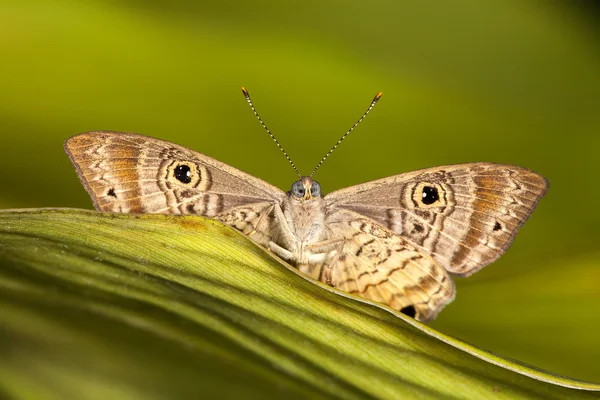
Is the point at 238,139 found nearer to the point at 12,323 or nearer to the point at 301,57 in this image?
the point at 301,57

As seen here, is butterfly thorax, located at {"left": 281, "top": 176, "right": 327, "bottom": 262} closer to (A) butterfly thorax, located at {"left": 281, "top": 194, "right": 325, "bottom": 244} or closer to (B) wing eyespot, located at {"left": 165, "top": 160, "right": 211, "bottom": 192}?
(A) butterfly thorax, located at {"left": 281, "top": 194, "right": 325, "bottom": 244}

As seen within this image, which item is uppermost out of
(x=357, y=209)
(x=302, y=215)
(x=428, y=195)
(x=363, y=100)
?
(x=363, y=100)

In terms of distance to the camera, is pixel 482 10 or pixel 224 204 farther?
pixel 482 10

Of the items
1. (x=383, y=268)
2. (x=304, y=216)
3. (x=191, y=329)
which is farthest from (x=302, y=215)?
(x=191, y=329)

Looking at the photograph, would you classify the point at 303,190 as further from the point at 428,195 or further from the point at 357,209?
the point at 428,195

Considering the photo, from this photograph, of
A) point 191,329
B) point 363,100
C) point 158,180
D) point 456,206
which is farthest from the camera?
point 363,100

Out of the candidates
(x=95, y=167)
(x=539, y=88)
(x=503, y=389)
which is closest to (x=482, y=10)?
(x=539, y=88)

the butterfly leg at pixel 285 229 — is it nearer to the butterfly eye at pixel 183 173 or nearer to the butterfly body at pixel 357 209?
the butterfly body at pixel 357 209

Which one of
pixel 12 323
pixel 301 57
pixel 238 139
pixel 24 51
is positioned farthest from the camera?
pixel 301 57
